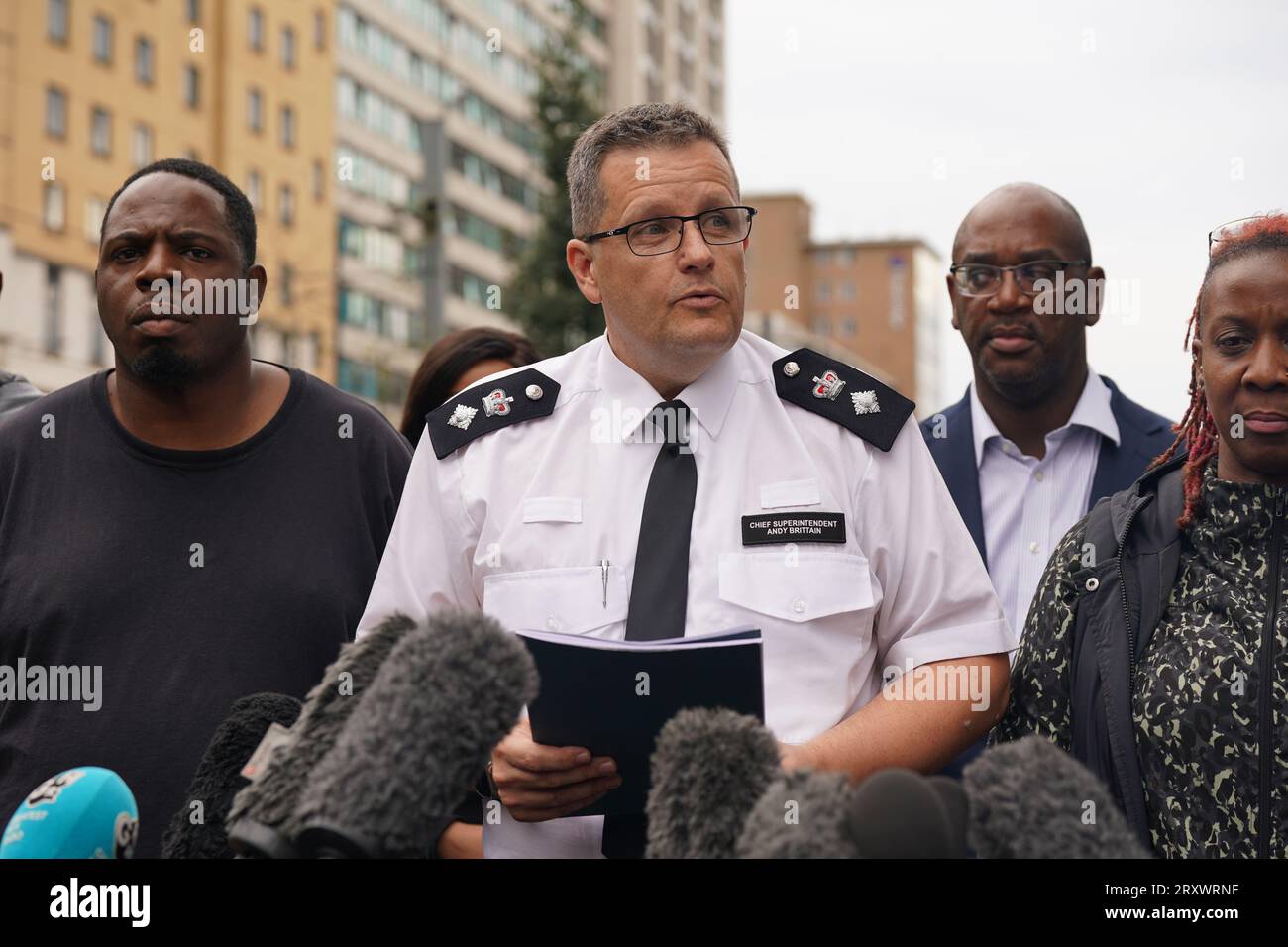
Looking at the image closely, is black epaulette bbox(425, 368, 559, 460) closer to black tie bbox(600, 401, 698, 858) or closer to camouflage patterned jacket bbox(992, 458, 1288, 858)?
black tie bbox(600, 401, 698, 858)

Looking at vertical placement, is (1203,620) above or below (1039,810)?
above

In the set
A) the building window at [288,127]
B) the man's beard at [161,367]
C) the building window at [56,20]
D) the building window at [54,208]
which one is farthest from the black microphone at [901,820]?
the building window at [288,127]

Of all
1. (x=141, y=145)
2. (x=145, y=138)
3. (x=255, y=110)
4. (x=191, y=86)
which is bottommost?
Answer: (x=141, y=145)

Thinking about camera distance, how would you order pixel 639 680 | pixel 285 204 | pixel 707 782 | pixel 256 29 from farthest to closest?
pixel 285 204, pixel 256 29, pixel 639 680, pixel 707 782

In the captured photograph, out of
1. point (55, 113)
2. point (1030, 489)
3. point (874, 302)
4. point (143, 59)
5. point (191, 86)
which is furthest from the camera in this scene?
point (874, 302)

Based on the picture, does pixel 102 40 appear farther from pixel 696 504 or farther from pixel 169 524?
pixel 696 504

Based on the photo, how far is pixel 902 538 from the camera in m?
3.37

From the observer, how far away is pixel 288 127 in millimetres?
49438

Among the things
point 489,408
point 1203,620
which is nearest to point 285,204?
point 489,408

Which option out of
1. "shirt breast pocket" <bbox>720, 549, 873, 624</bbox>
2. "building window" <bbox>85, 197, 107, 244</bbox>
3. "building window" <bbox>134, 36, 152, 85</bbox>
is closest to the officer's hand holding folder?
"shirt breast pocket" <bbox>720, 549, 873, 624</bbox>

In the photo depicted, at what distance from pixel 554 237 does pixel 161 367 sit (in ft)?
55.4

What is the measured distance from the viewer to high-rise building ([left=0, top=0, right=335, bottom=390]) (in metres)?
36.5
